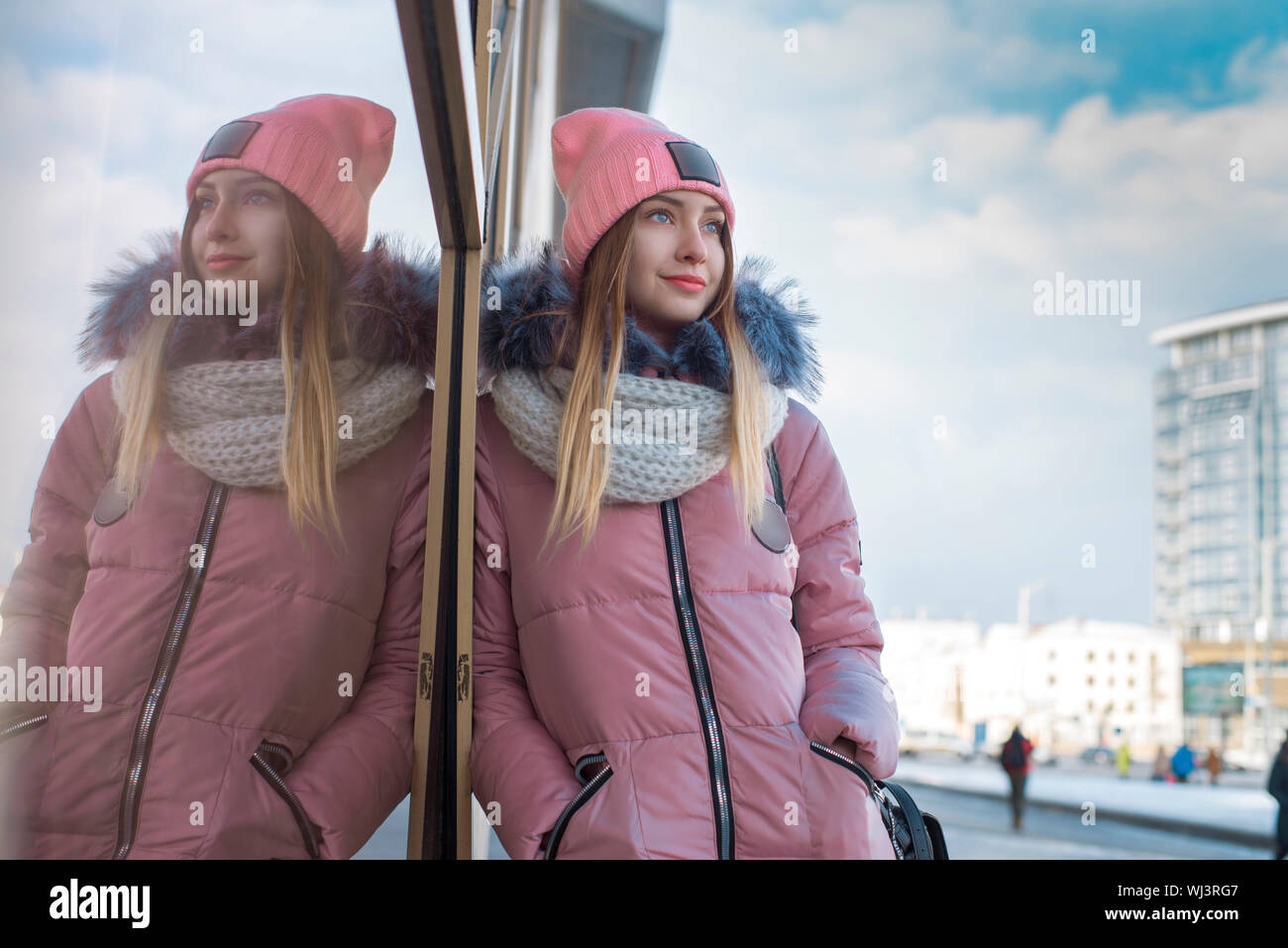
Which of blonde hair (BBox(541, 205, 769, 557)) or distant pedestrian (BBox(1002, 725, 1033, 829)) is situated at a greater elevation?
blonde hair (BBox(541, 205, 769, 557))

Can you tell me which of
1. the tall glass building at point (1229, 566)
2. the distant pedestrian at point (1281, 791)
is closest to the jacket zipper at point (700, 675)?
the distant pedestrian at point (1281, 791)

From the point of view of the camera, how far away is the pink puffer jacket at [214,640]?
1.52ft

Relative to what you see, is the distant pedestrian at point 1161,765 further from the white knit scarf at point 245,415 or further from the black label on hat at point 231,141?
the black label on hat at point 231,141

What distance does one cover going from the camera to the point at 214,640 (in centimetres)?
75

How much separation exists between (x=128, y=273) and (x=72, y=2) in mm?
125

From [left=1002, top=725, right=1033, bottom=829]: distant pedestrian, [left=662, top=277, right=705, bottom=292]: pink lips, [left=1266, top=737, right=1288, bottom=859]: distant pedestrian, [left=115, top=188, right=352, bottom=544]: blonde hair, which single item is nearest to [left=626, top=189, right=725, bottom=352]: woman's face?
[left=662, top=277, right=705, bottom=292]: pink lips

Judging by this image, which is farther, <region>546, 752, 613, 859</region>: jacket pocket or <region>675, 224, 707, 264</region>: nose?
<region>675, 224, 707, 264</region>: nose

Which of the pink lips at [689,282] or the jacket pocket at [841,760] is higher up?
the pink lips at [689,282]

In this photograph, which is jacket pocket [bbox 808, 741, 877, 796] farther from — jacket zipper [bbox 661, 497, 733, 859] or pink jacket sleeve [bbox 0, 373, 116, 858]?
pink jacket sleeve [bbox 0, 373, 116, 858]

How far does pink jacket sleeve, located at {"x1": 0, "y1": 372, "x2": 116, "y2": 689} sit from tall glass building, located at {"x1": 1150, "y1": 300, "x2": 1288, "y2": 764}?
9246 mm

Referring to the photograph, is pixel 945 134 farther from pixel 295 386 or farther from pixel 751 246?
pixel 295 386

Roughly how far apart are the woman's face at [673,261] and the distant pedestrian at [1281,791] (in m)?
4.42

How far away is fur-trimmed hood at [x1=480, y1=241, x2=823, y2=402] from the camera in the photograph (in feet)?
4.06
